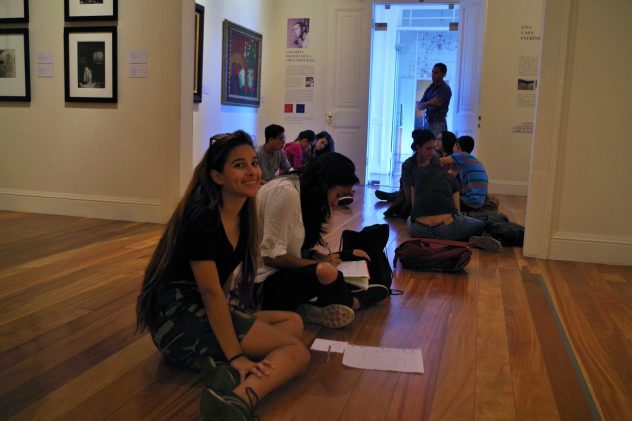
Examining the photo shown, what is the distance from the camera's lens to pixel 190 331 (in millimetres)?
2131

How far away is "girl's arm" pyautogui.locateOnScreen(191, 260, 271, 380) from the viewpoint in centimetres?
202

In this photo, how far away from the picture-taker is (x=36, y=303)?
9.97ft

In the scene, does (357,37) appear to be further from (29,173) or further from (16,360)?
(16,360)

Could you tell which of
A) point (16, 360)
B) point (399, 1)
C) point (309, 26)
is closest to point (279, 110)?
point (309, 26)

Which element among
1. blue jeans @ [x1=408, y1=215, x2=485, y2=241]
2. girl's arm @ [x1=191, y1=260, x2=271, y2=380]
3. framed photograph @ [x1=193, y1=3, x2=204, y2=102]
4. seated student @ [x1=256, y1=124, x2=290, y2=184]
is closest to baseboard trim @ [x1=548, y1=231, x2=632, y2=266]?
blue jeans @ [x1=408, y1=215, x2=485, y2=241]

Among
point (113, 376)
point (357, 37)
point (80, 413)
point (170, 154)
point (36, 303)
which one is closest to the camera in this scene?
point (80, 413)

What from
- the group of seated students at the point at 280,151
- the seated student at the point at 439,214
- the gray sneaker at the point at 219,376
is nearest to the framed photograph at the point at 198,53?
the group of seated students at the point at 280,151

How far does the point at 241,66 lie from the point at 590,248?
18.7 ft

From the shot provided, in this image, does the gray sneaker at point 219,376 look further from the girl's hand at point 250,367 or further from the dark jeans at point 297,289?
the dark jeans at point 297,289

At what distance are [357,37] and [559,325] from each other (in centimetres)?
714

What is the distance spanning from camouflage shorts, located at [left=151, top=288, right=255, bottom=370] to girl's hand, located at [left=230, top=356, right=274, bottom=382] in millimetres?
105

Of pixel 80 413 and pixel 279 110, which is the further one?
pixel 279 110

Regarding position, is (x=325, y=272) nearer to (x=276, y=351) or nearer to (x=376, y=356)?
(x=376, y=356)

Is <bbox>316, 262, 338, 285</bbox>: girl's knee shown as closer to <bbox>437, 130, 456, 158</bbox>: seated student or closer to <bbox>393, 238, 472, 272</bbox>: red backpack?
<bbox>393, 238, 472, 272</bbox>: red backpack
